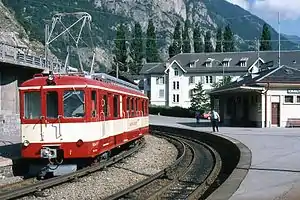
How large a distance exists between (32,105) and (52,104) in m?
0.63

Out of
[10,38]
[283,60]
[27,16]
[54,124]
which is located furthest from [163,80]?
[54,124]

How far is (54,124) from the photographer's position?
15.5 meters

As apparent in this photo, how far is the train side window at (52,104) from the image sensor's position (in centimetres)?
1570

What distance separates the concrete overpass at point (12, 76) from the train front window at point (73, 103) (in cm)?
2242

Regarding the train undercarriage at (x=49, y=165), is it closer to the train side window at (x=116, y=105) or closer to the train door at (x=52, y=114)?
the train door at (x=52, y=114)

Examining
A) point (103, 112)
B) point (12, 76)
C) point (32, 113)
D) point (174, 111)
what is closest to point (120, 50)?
point (174, 111)

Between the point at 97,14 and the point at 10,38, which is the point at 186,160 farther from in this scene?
the point at 97,14

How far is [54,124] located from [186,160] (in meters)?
8.16

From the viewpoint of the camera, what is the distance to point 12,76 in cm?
4334

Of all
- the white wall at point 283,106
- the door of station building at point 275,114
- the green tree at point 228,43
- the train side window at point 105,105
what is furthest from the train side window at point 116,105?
the green tree at point 228,43

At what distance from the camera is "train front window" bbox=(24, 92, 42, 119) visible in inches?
622

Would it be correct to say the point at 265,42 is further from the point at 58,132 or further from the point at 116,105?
the point at 58,132

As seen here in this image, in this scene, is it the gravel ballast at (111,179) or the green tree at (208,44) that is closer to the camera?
the gravel ballast at (111,179)

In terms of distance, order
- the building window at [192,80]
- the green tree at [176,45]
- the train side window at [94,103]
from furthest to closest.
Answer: the green tree at [176,45] < the building window at [192,80] < the train side window at [94,103]
